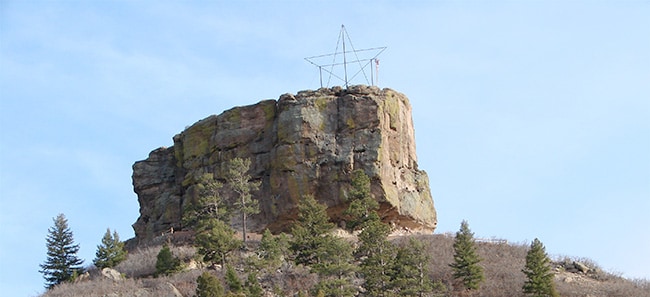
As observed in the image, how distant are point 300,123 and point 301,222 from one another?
9.15 m

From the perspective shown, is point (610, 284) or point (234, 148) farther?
point (234, 148)

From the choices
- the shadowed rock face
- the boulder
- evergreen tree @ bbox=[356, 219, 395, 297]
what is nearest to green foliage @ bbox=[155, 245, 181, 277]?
the boulder

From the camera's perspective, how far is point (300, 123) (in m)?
79.6

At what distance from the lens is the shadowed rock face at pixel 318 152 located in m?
78.4

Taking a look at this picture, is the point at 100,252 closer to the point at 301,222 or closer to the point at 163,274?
the point at 163,274

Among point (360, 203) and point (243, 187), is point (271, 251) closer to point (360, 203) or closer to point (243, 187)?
point (360, 203)

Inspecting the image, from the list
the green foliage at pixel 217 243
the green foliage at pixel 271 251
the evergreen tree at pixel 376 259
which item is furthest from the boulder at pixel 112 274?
the evergreen tree at pixel 376 259

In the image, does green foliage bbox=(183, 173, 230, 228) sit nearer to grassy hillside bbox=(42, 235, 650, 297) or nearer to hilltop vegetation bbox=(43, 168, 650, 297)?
hilltop vegetation bbox=(43, 168, 650, 297)

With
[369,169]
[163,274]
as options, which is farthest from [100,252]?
[369,169]

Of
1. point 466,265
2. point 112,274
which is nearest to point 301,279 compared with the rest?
point 466,265

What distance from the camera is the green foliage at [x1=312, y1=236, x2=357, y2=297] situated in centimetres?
6216

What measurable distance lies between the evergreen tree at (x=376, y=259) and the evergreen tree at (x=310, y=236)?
2.33 m

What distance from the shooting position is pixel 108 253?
7531 cm

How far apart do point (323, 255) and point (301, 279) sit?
2.02m
